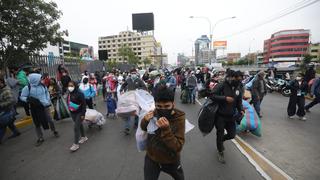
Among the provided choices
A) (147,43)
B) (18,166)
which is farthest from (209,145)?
(147,43)

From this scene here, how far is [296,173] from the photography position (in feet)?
10.9

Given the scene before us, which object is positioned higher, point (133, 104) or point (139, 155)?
point (133, 104)

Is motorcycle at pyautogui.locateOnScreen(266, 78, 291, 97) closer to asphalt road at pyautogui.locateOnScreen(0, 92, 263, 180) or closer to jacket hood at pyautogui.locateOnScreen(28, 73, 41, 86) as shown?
asphalt road at pyautogui.locateOnScreen(0, 92, 263, 180)

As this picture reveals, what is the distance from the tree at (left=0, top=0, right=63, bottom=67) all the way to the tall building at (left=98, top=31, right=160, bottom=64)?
90177mm

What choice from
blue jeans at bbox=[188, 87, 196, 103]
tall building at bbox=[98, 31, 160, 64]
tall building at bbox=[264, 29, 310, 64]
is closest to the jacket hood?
blue jeans at bbox=[188, 87, 196, 103]

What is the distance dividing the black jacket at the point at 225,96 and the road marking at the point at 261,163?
109 centimetres

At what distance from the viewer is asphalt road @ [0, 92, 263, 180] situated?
333 centimetres

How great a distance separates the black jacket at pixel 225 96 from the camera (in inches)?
139

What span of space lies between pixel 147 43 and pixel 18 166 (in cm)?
10549

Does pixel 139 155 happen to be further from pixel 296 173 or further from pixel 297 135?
pixel 297 135

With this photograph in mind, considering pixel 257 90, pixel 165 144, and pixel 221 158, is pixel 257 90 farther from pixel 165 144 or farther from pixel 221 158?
pixel 165 144

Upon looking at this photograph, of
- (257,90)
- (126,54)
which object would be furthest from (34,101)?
(126,54)

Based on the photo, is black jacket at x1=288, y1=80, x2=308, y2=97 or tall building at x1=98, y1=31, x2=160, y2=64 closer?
black jacket at x1=288, y1=80, x2=308, y2=97

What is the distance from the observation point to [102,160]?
3865mm
